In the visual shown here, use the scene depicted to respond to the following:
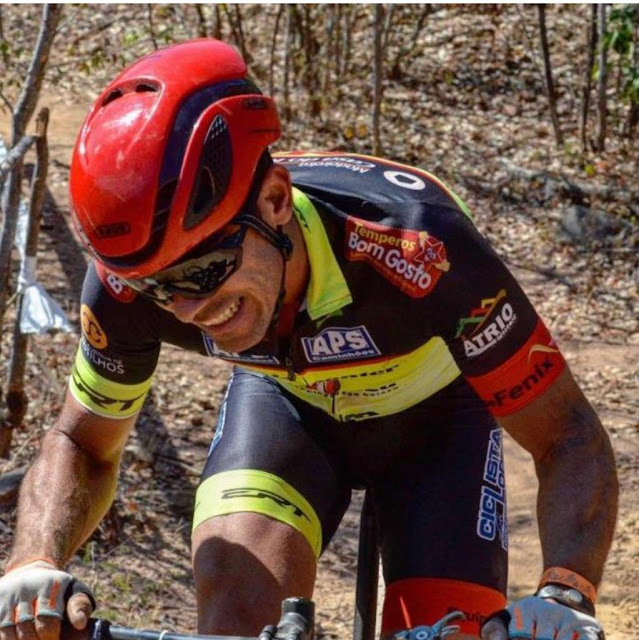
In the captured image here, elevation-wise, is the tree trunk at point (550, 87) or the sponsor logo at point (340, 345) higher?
the sponsor logo at point (340, 345)

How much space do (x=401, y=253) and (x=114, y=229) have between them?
0.78 metres

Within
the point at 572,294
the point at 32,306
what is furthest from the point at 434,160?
the point at 32,306

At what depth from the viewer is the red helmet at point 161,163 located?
2715mm

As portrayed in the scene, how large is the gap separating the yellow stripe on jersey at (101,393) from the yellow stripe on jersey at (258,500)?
300 millimetres

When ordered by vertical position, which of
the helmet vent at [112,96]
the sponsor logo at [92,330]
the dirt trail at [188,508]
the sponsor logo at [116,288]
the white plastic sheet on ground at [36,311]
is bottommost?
the dirt trail at [188,508]

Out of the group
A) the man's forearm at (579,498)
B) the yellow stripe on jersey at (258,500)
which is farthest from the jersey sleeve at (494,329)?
the yellow stripe on jersey at (258,500)

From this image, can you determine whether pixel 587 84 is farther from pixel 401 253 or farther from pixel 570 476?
pixel 570 476

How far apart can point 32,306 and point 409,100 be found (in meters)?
6.12

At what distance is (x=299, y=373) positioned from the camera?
3.46m

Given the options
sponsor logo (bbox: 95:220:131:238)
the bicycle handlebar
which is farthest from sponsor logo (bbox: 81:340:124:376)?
the bicycle handlebar

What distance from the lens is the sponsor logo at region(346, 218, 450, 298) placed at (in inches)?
125

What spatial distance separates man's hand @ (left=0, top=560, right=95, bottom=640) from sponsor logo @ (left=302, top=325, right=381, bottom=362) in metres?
0.93

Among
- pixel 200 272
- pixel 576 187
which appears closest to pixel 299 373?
pixel 200 272

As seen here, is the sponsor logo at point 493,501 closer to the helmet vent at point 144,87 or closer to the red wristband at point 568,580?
the red wristband at point 568,580
